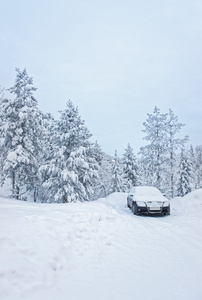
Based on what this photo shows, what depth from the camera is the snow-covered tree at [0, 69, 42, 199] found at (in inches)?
590

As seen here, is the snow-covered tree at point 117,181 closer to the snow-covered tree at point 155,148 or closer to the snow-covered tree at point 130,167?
the snow-covered tree at point 130,167

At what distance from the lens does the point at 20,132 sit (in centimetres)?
1531

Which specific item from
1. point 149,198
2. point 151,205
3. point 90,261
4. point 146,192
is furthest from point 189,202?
point 90,261

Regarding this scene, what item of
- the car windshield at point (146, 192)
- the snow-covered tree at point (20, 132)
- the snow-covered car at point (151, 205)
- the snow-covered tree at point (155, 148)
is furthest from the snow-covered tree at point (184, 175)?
the snow-covered tree at point (20, 132)

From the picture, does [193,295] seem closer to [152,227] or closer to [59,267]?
[59,267]

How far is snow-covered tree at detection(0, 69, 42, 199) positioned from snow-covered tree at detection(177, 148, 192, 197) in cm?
2237

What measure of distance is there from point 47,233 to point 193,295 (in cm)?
315

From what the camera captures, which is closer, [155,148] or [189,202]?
[189,202]

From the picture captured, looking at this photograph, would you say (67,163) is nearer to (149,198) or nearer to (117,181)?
(149,198)

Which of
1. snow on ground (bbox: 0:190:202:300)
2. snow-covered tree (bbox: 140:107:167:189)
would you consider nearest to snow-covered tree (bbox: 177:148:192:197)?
snow-covered tree (bbox: 140:107:167:189)

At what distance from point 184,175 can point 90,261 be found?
95.9 feet

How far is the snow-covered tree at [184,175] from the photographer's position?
1184 inches

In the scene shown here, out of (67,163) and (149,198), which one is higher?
(67,163)

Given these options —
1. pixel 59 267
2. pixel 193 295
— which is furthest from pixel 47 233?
pixel 193 295
